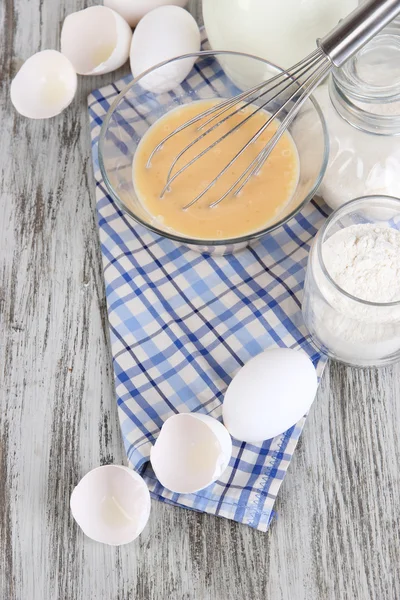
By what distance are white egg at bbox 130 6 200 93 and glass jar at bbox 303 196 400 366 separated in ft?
0.99

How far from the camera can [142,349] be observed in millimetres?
796

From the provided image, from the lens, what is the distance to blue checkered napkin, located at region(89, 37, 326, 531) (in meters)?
0.74

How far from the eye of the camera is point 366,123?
76 cm

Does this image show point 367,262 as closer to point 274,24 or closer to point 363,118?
point 363,118

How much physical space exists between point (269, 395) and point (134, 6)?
0.55 meters

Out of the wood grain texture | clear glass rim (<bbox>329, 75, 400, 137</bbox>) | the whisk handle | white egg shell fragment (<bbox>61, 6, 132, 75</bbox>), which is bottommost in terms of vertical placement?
the wood grain texture

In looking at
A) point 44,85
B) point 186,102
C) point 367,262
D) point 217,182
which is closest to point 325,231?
point 367,262

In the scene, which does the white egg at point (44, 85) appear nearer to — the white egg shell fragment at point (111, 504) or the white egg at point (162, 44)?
the white egg at point (162, 44)

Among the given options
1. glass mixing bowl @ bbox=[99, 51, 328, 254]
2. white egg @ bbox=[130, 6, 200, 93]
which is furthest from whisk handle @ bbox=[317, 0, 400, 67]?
white egg @ bbox=[130, 6, 200, 93]

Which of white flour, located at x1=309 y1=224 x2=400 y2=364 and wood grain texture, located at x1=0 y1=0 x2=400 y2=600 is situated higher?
white flour, located at x1=309 y1=224 x2=400 y2=364

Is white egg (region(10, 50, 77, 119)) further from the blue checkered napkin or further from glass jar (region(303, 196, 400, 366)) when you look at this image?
glass jar (region(303, 196, 400, 366))

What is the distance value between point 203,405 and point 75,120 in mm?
427

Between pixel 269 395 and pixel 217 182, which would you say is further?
pixel 217 182

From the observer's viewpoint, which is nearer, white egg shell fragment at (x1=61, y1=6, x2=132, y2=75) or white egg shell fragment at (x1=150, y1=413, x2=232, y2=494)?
white egg shell fragment at (x1=150, y1=413, x2=232, y2=494)
